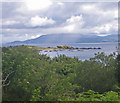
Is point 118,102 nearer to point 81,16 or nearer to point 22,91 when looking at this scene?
point 22,91

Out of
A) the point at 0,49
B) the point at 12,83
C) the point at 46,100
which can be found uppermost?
the point at 0,49

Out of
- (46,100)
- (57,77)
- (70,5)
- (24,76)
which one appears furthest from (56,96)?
(70,5)

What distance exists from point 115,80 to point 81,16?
2.30 meters

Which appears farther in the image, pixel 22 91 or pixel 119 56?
pixel 119 56

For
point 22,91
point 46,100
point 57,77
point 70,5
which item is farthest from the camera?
point 70,5

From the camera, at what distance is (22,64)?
3898 millimetres

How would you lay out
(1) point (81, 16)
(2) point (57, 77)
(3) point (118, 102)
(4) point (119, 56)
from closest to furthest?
1. (3) point (118, 102)
2. (2) point (57, 77)
3. (4) point (119, 56)
4. (1) point (81, 16)

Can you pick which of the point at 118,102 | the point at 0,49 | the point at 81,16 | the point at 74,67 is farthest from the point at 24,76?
the point at 81,16

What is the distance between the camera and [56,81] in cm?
350

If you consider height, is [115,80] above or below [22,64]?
below

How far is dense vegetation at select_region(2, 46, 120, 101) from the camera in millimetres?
3220

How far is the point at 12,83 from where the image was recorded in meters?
3.59

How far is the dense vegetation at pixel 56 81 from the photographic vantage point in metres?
3.22

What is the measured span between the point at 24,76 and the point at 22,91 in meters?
0.34
